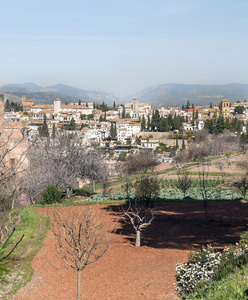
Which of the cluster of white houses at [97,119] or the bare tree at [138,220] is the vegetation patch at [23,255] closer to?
the bare tree at [138,220]

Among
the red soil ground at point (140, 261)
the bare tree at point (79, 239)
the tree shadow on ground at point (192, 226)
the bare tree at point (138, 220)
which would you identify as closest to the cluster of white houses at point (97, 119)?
the tree shadow on ground at point (192, 226)

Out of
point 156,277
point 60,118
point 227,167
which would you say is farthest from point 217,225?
point 60,118

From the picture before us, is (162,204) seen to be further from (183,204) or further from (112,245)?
(112,245)

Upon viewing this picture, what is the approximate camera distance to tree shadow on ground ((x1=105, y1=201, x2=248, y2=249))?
40.4 ft

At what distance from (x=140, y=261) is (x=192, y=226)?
4.23m

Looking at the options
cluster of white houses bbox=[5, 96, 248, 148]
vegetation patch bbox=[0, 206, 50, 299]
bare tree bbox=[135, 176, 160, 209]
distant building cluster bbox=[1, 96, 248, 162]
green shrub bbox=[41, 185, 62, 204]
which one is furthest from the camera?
cluster of white houses bbox=[5, 96, 248, 148]

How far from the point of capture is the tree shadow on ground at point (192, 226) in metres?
12.3

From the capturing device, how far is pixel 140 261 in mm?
10633

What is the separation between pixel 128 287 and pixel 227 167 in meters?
34.2

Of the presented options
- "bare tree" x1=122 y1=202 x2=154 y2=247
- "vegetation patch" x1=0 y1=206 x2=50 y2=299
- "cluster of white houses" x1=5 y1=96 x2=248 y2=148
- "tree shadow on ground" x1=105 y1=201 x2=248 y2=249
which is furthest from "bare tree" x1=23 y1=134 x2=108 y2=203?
"cluster of white houses" x1=5 y1=96 x2=248 y2=148

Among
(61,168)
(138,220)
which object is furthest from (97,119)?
(138,220)

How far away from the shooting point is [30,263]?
10.1 m

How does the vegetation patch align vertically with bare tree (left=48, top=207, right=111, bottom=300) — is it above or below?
below

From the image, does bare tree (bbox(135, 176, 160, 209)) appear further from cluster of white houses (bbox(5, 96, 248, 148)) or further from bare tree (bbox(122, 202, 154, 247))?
cluster of white houses (bbox(5, 96, 248, 148))
